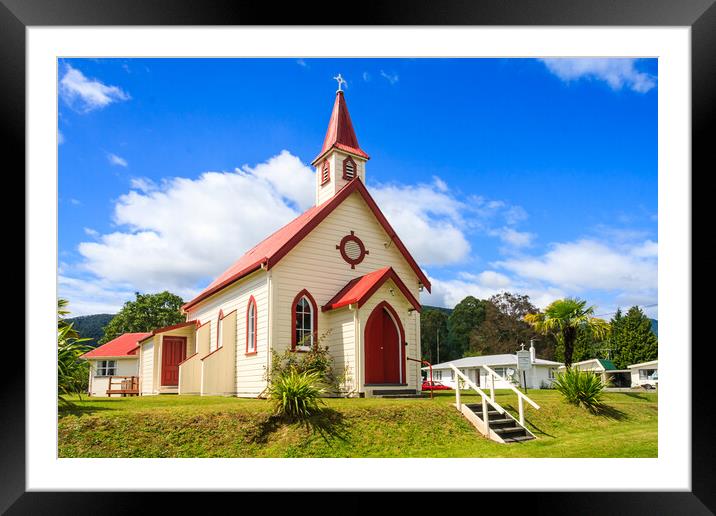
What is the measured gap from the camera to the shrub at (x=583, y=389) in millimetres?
15680

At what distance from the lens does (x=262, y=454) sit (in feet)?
35.8

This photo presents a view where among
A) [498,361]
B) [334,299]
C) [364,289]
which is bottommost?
[498,361]

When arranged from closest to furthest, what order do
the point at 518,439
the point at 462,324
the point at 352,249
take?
the point at 518,439 → the point at 352,249 → the point at 462,324

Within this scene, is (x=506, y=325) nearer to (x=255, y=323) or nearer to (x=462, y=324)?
(x=462, y=324)

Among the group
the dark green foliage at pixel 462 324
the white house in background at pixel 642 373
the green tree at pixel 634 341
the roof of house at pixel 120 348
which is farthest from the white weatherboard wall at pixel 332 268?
the dark green foliage at pixel 462 324

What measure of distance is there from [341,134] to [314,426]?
10.4 metres

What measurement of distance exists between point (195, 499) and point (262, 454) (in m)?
3.23

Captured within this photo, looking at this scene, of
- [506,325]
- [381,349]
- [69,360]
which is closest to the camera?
[69,360]

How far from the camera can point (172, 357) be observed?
73.8ft

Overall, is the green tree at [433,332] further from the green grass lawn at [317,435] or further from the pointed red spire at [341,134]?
the green grass lawn at [317,435]

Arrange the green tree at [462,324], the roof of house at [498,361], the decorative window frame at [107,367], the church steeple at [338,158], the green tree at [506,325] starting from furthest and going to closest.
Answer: the green tree at [462,324] → the green tree at [506,325] → the roof of house at [498,361] → the decorative window frame at [107,367] → the church steeple at [338,158]

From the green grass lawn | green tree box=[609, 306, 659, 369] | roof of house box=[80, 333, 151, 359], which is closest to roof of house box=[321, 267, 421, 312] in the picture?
the green grass lawn

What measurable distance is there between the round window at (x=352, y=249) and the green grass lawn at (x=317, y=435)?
4.90 meters
